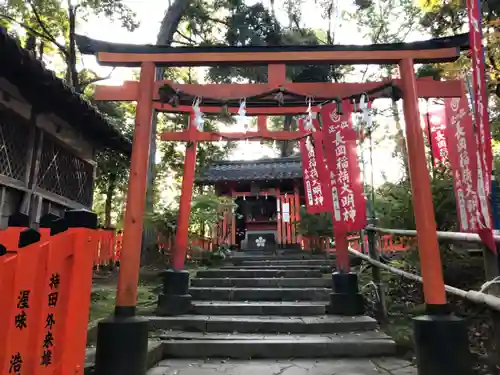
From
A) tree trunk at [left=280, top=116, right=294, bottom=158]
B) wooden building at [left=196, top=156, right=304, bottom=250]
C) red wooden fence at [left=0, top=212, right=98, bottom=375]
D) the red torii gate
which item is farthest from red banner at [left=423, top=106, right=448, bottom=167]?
tree trunk at [left=280, top=116, right=294, bottom=158]

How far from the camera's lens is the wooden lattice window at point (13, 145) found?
550 centimetres

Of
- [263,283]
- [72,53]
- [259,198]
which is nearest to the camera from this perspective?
[263,283]

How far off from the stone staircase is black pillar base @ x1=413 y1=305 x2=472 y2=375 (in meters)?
1.40

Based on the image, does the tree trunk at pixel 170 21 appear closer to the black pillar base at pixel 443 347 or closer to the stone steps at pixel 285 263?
the stone steps at pixel 285 263

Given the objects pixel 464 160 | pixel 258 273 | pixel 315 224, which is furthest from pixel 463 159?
pixel 315 224

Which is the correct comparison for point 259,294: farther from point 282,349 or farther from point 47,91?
point 47,91

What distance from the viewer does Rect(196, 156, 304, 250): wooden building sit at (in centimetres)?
1588

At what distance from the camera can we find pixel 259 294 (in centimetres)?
768

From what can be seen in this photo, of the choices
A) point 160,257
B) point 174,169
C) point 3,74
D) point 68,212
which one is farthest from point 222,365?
point 174,169

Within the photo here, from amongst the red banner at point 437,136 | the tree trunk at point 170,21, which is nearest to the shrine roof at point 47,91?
the red banner at point 437,136

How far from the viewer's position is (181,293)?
6.71 m

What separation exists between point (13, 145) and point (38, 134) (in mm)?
635

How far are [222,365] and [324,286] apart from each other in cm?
419

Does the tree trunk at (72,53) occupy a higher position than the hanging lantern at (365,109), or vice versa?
the tree trunk at (72,53)
